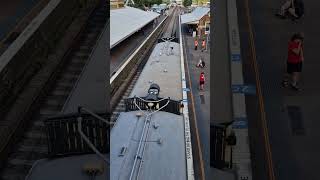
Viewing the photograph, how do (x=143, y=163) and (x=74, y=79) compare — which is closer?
(x=74, y=79)

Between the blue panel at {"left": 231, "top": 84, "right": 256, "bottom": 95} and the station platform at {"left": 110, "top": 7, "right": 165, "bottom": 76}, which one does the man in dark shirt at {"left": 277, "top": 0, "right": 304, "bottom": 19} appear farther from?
the station platform at {"left": 110, "top": 7, "right": 165, "bottom": 76}

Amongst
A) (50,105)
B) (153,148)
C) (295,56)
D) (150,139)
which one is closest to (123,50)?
(150,139)

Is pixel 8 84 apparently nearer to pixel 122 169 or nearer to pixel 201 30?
pixel 122 169

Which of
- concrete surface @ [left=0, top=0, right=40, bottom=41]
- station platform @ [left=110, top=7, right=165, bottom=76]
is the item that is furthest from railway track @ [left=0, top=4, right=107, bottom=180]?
station platform @ [left=110, top=7, right=165, bottom=76]

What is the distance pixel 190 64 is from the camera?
914 inches

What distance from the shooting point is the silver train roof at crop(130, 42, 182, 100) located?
1203 centimetres

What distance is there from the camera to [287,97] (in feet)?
21.7

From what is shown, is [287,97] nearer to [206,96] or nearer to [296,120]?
[296,120]

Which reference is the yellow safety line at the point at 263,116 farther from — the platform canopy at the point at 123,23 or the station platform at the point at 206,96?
the platform canopy at the point at 123,23

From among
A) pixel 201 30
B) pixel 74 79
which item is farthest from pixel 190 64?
pixel 74 79

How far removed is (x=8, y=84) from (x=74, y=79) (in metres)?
0.76

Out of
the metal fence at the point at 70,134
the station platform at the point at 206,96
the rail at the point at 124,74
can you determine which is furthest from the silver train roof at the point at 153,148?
the rail at the point at 124,74

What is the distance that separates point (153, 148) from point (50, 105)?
9.15 feet

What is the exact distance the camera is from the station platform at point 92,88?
527 cm
